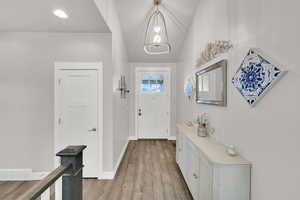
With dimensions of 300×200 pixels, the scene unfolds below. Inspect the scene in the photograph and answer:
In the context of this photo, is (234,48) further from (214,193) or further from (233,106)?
(214,193)

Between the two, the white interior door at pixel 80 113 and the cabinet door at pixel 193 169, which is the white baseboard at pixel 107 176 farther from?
the cabinet door at pixel 193 169

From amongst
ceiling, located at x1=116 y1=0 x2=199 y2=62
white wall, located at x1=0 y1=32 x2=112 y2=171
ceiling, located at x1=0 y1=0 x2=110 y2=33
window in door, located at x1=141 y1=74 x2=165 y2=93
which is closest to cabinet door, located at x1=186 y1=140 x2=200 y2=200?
white wall, located at x1=0 y1=32 x2=112 y2=171

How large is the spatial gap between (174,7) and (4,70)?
134 inches

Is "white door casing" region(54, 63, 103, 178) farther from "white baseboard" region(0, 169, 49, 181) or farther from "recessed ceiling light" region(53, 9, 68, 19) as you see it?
"recessed ceiling light" region(53, 9, 68, 19)

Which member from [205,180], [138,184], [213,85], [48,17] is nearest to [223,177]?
→ [205,180]

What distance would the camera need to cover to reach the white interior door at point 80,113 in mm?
2818

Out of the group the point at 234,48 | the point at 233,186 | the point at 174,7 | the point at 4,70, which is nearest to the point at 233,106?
the point at 234,48

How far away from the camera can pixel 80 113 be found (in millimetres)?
2850

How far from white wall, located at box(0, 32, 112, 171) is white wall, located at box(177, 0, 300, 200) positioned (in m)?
1.97

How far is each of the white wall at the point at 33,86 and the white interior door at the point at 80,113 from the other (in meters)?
0.18

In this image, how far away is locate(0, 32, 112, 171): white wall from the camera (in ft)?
9.25

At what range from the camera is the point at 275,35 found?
4.03 feet

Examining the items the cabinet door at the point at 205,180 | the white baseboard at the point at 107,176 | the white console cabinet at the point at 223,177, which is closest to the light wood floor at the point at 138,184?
the white baseboard at the point at 107,176

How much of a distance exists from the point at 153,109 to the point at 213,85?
3.15 metres
